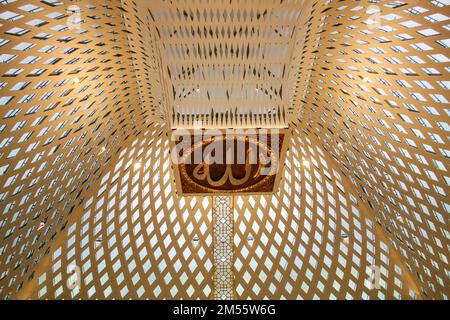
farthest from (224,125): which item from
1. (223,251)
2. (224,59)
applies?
(223,251)

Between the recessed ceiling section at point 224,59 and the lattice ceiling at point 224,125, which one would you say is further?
the recessed ceiling section at point 224,59

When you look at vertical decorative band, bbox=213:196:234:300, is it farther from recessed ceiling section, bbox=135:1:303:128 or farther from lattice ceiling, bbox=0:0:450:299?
recessed ceiling section, bbox=135:1:303:128

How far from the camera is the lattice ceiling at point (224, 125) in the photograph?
16703 millimetres

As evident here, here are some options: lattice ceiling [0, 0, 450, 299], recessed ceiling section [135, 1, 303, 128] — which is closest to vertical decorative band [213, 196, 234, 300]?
lattice ceiling [0, 0, 450, 299]

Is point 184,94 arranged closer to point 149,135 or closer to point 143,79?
point 143,79

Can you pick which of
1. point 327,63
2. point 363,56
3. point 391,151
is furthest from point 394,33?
point 391,151

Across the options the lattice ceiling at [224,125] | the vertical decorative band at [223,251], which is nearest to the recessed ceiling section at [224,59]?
the lattice ceiling at [224,125]

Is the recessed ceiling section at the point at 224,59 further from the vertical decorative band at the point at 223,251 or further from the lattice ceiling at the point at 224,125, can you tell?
the vertical decorative band at the point at 223,251

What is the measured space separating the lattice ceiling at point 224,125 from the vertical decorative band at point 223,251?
62 centimetres

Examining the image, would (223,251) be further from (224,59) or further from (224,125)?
(224,59)

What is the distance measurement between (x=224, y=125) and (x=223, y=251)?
55.0 feet

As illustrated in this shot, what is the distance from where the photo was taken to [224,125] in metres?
21.6

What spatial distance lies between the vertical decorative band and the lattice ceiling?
616mm

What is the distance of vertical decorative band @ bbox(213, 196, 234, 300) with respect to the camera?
33.7 m
